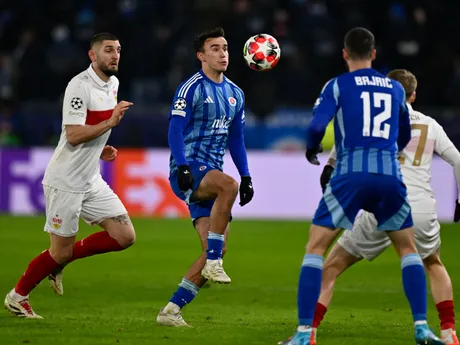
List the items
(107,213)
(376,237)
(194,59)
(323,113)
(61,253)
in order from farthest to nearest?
(194,59)
(107,213)
(61,253)
(376,237)
(323,113)

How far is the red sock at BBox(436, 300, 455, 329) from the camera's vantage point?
272 inches

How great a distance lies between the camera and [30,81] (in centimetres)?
1933

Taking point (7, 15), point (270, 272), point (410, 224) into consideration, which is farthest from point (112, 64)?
point (7, 15)

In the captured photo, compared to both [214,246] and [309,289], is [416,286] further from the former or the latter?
[214,246]

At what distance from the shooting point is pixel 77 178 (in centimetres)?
815

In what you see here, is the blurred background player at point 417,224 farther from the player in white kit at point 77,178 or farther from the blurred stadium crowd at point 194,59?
the blurred stadium crowd at point 194,59

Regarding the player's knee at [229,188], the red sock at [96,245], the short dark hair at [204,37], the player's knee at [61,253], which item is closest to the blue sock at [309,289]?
the player's knee at [229,188]

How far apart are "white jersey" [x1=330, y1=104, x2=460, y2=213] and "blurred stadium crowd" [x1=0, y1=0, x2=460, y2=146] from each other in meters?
10.2

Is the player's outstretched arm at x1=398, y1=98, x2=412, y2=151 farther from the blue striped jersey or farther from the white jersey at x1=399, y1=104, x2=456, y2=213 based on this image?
the blue striped jersey

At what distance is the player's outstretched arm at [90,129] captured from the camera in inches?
301

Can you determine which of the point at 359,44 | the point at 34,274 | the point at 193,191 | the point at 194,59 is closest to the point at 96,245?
the point at 34,274

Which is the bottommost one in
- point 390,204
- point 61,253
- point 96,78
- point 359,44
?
point 61,253

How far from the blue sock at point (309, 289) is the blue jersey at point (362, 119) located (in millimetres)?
621

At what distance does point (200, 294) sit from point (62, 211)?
109 inches
